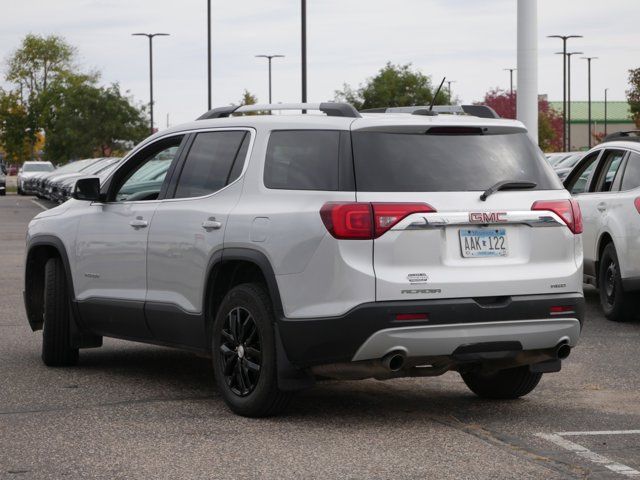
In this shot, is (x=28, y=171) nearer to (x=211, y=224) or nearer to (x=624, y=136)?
(x=624, y=136)

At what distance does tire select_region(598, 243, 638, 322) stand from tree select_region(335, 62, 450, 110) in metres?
51.5

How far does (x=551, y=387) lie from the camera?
893 centimetres

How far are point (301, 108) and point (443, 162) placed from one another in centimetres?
100

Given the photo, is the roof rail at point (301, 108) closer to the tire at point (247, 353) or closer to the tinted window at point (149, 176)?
the tinted window at point (149, 176)

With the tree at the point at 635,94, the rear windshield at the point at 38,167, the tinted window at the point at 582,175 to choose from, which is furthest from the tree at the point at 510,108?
the tinted window at the point at 582,175

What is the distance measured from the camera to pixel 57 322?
383 inches

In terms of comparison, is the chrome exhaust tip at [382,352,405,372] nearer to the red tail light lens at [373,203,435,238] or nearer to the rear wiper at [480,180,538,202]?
the red tail light lens at [373,203,435,238]

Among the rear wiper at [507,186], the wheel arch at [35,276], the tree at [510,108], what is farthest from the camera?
the tree at [510,108]

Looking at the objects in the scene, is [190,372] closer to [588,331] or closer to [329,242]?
[329,242]

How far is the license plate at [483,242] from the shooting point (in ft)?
24.2

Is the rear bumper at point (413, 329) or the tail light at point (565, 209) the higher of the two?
the tail light at point (565, 209)

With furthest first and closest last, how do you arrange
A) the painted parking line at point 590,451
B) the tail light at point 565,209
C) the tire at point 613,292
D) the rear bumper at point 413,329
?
the tire at point 613,292 < the tail light at point 565,209 < the rear bumper at point 413,329 < the painted parking line at point 590,451

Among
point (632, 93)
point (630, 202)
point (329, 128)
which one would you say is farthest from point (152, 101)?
point (329, 128)

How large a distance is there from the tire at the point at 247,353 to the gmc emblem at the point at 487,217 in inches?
46.5
